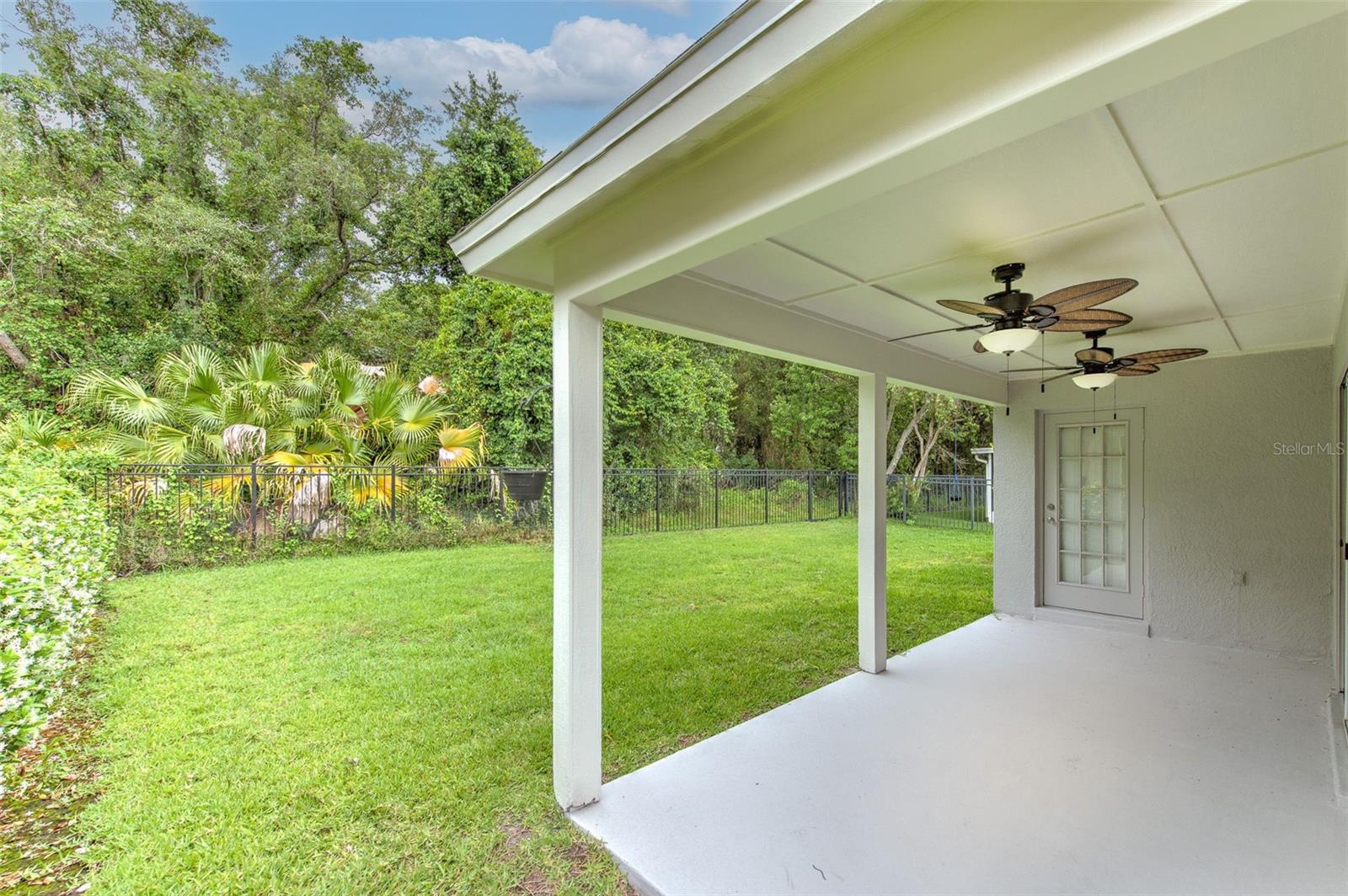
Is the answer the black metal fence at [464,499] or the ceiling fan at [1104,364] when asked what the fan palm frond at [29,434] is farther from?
the ceiling fan at [1104,364]

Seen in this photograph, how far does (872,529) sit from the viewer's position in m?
4.09

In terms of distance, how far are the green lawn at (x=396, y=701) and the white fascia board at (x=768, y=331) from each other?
2.16 m

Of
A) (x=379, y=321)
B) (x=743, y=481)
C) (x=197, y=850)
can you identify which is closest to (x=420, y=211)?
(x=379, y=321)

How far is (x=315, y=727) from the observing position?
3102 millimetres

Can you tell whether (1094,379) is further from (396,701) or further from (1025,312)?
(396,701)

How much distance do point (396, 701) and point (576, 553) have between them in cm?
208

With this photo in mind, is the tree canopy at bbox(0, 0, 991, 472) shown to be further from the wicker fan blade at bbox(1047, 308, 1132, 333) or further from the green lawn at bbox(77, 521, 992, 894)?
the wicker fan blade at bbox(1047, 308, 1132, 333)

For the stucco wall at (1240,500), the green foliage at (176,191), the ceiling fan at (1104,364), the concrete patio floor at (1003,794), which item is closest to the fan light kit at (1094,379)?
the ceiling fan at (1104,364)

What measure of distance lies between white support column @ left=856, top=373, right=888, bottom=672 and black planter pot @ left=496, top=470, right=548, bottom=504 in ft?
19.7

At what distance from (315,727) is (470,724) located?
2.71ft

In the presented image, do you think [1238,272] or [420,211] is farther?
[420,211]

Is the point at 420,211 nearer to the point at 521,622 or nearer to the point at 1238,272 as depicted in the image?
the point at 521,622

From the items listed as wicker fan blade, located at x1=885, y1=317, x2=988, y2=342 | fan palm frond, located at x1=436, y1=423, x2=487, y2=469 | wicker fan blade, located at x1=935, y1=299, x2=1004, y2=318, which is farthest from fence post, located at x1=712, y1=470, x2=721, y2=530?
wicker fan blade, located at x1=935, y1=299, x2=1004, y2=318

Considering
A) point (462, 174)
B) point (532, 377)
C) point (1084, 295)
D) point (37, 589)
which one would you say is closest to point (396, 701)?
point (37, 589)
